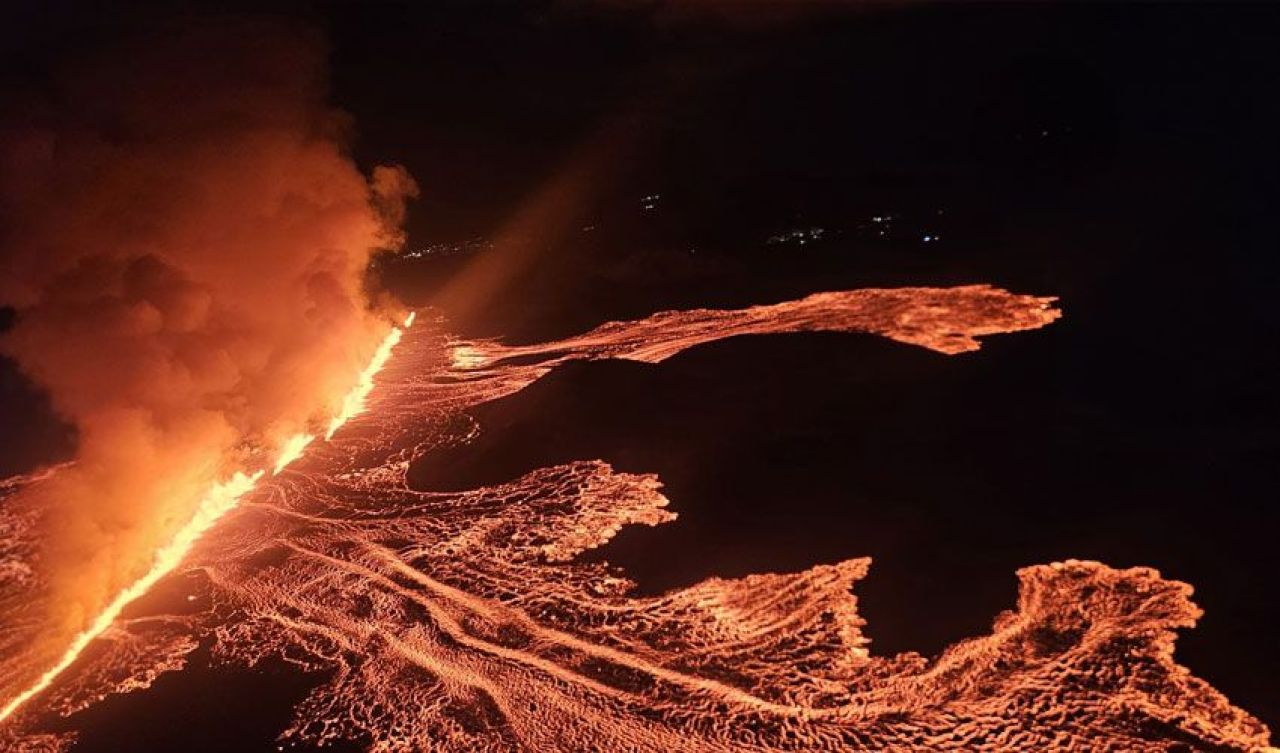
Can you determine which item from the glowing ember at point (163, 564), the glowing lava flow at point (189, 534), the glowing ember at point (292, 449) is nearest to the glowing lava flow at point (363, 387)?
the glowing lava flow at point (189, 534)

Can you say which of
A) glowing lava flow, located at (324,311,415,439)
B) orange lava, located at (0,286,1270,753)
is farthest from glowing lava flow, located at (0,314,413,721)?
orange lava, located at (0,286,1270,753)

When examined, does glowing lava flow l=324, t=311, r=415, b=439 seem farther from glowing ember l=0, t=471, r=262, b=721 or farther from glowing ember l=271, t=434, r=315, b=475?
glowing ember l=0, t=471, r=262, b=721

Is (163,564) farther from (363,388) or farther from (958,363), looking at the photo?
(958,363)

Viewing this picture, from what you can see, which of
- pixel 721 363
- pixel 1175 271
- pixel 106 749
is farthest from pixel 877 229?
pixel 106 749

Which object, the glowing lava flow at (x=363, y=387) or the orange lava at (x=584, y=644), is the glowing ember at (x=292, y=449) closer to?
the glowing lava flow at (x=363, y=387)

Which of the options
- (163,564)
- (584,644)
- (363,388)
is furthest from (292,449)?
(584,644)

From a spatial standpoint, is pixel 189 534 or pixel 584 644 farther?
pixel 189 534
